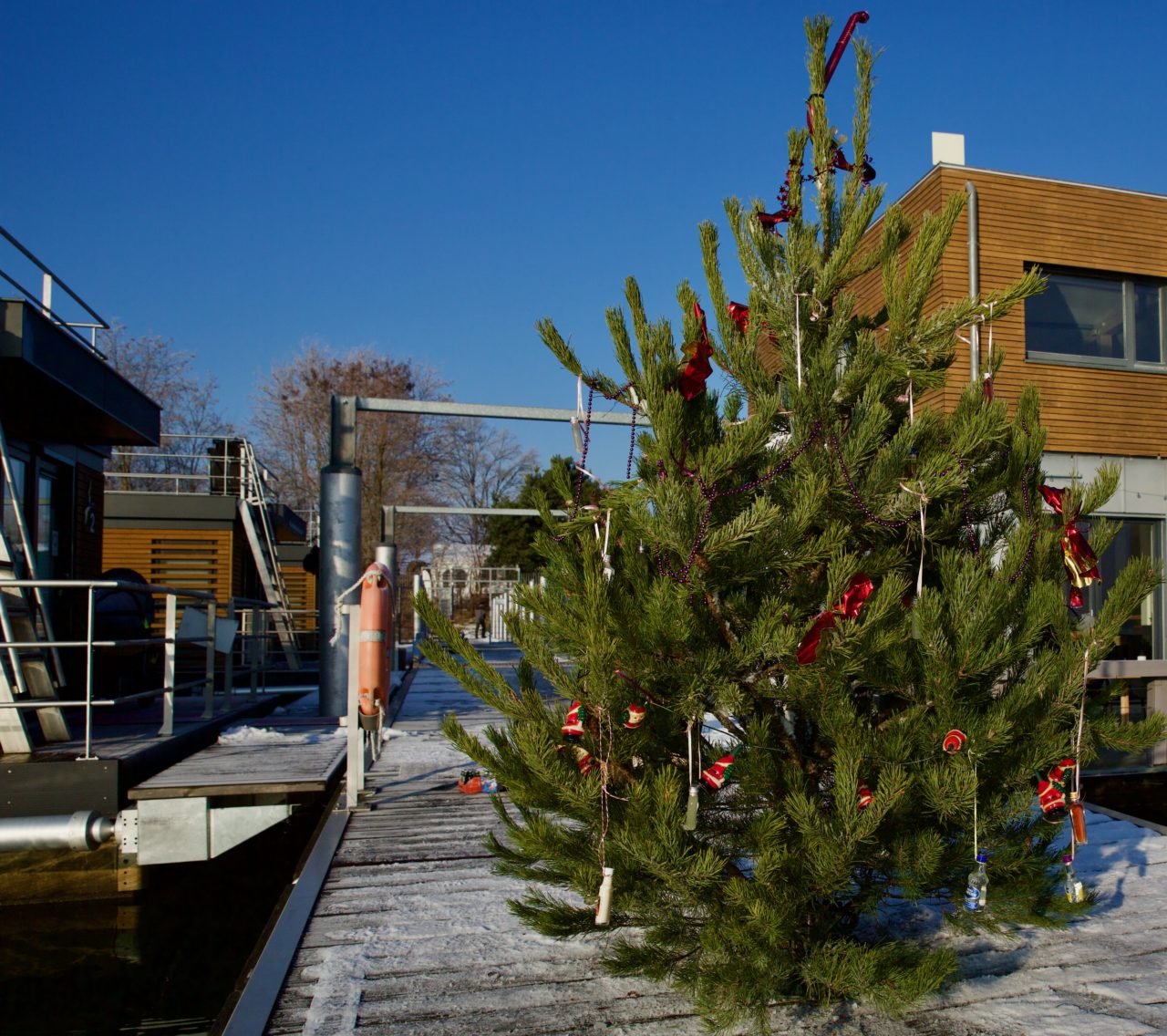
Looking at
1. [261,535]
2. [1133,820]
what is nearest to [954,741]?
[1133,820]

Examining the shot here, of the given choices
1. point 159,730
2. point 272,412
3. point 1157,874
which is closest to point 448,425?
point 272,412

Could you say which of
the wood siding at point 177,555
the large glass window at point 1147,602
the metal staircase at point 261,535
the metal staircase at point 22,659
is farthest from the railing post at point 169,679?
the wood siding at point 177,555

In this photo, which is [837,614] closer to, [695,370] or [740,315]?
A: [695,370]

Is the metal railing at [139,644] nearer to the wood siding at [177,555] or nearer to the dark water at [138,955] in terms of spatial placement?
the dark water at [138,955]

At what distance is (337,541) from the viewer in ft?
31.5

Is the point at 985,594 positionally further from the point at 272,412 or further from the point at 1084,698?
the point at 272,412

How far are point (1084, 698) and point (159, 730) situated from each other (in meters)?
6.74

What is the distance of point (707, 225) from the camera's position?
131 inches

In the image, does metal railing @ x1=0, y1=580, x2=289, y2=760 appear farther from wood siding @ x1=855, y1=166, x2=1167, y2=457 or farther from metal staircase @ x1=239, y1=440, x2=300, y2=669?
metal staircase @ x1=239, y1=440, x2=300, y2=669

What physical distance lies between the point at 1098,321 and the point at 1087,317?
17cm

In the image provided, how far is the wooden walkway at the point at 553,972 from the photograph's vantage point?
2957 mm

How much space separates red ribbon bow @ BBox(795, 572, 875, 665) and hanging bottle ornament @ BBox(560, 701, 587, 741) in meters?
0.67

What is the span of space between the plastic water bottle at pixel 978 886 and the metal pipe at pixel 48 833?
4.95 m

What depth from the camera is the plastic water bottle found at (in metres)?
2.77
